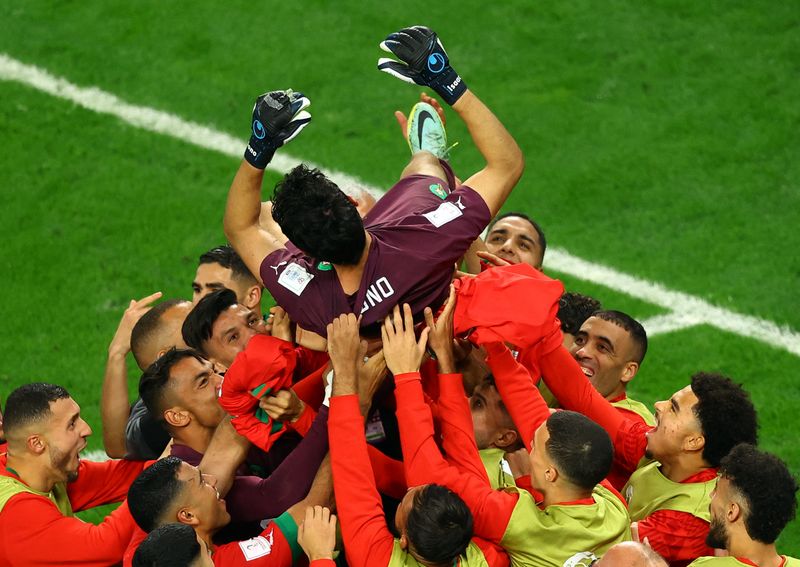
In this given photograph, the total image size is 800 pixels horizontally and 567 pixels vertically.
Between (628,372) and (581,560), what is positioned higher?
(581,560)

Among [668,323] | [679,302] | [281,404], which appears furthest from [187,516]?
[679,302]

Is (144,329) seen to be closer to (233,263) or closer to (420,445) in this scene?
(233,263)

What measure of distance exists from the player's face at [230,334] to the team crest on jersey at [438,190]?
115cm

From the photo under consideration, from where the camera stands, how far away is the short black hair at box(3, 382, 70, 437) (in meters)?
5.16

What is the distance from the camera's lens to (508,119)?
32.9 feet

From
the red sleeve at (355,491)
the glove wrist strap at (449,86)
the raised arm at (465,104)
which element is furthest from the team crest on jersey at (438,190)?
the red sleeve at (355,491)

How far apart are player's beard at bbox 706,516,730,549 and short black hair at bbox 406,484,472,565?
913 mm

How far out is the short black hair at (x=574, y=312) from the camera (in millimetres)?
6484

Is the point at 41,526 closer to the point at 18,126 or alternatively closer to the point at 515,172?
the point at 515,172

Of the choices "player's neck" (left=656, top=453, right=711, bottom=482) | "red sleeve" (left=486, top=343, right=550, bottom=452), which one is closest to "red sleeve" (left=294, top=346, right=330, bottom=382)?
"red sleeve" (left=486, top=343, right=550, bottom=452)

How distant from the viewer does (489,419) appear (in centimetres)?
529

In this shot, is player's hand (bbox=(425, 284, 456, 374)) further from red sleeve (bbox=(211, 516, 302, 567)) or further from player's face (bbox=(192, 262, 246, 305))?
player's face (bbox=(192, 262, 246, 305))

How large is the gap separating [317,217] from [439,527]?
1212 millimetres

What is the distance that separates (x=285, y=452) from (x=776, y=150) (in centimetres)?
566
